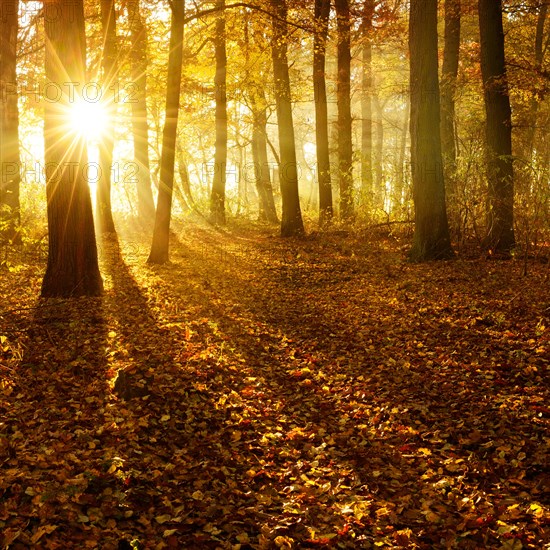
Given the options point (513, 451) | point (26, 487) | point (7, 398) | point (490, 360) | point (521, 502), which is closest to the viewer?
point (26, 487)

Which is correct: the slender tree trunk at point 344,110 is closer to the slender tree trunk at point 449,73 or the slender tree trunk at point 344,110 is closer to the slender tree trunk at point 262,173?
the slender tree trunk at point 449,73

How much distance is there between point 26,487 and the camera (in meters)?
3.90

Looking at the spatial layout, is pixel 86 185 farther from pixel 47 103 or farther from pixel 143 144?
pixel 143 144

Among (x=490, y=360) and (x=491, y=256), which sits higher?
(x=491, y=256)

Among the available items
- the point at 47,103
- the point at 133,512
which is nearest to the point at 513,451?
the point at 133,512

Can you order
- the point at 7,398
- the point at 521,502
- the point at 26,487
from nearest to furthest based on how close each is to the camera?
1. the point at 26,487
2. the point at 521,502
3. the point at 7,398

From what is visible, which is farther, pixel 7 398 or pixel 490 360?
pixel 490 360

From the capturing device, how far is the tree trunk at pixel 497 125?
459 inches

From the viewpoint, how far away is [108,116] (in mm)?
18344

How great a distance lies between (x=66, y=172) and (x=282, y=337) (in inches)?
164

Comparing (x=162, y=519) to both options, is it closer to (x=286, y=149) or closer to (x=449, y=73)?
(x=286, y=149)

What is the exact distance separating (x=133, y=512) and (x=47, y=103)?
6829 mm

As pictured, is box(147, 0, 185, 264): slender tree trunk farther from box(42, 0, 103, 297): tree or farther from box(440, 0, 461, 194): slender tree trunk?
box(440, 0, 461, 194): slender tree trunk

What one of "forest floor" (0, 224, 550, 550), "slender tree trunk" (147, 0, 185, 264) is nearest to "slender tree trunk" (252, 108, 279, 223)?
"slender tree trunk" (147, 0, 185, 264)
